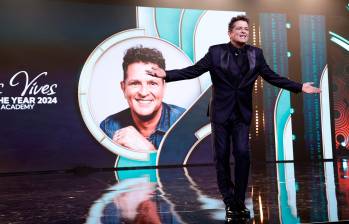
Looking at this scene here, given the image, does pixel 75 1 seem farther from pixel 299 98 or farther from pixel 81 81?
pixel 299 98

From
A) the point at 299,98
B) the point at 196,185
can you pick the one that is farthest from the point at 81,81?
the point at 299,98

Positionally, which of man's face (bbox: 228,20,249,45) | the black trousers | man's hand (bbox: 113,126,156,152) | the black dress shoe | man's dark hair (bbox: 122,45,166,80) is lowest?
the black dress shoe

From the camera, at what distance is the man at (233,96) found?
2.75 m

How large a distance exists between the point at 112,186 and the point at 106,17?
3.12 metres

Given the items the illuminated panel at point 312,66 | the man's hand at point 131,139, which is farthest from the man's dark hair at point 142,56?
the illuminated panel at point 312,66

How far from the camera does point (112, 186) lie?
15.0ft

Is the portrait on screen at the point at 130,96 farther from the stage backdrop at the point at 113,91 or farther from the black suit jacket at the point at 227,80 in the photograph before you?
the black suit jacket at the point at 227,80

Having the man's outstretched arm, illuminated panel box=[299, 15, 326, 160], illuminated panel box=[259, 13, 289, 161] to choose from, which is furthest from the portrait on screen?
the man's outstretched arm

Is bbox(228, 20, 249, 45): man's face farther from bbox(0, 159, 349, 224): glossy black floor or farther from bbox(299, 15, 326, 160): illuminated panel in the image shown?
bbox(299, 15, 326, 160): illuminated panel

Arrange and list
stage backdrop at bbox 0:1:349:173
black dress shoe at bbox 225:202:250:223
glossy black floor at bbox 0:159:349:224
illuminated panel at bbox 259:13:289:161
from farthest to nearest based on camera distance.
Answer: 1. illuminated panel at bbox 259:13:289:161
2. stage backdrop at bbox 0:1:349:173
3. glossy black floor at bbox 0:159:349:224
4. black dress shoe at bbox 225:202:250:223

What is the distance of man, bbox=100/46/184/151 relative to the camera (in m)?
6.77

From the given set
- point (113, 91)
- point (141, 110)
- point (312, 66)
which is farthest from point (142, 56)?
point (312, 66)

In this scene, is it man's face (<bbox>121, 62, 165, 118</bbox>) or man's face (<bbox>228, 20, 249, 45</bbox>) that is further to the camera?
man's face (<bbox>121, 62, 165, 118</bbox>)

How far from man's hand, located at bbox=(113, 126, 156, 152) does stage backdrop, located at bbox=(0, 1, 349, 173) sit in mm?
15
